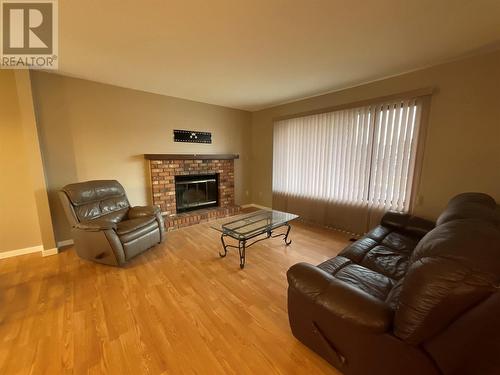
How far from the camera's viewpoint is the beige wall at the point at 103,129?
9.36 ft

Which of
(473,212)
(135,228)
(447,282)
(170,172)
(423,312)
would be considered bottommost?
(135,228)

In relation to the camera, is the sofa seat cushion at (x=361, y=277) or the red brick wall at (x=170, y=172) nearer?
the sofa seat cushion at (x=361, y=277)

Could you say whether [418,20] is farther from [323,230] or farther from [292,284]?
[323,230]

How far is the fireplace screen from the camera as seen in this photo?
411 cm

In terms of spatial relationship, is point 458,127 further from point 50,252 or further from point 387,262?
point 50,252

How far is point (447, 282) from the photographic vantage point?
796 mm

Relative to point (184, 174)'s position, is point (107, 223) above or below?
below

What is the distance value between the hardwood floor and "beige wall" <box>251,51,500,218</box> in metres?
1.70

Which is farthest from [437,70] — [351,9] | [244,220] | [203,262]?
[203,262]

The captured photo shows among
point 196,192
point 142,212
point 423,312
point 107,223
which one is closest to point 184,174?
point 196,192

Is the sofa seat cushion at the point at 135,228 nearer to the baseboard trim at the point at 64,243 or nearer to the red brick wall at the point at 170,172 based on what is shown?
the red brick wall at the point at 170,172

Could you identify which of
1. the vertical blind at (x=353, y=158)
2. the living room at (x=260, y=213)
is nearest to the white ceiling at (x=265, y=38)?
the living room at (x=260, y=213)

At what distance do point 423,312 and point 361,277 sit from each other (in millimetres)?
796

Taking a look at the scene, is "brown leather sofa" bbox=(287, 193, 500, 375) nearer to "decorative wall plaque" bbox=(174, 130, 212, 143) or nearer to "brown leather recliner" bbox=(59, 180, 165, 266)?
"brown leather recliner" bbox=(59, 180, 165, 266)
